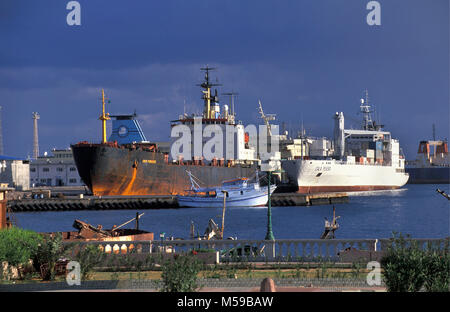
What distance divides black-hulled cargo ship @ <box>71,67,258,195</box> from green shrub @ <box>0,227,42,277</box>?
60.0m

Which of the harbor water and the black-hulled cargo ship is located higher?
the black-hulled cargo ship

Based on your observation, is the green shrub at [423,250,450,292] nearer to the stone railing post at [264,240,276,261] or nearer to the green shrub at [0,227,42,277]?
the stone railing post at [264,240,276,261]

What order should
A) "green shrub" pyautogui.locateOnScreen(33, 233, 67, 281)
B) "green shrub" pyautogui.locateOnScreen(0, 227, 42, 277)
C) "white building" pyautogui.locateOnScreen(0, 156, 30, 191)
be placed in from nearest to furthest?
"green shrub" pyautogui.locateOnScreen(0, 227, 42, 277) → "green shrub" pyautogui.locateOnScreen(33, 233, 67, 281) → "white building" pyautogui.locateOnScreen(0, 156, 30, 191)

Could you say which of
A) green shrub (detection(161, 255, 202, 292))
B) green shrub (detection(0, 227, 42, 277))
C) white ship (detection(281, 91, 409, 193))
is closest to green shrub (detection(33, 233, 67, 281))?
green shrub (detection(0, 227, 42, 277))

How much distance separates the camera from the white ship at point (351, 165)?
114 metres

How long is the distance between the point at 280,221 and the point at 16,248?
1911 inches

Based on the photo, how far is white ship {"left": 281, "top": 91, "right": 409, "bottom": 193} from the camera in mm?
114438

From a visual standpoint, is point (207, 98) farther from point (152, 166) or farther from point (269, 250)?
point (269, 250)

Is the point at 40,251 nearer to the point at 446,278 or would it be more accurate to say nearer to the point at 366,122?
the point at 446,278

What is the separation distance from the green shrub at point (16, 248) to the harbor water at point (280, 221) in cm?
3010

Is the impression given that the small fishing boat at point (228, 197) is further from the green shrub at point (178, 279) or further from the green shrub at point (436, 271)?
the green shrub at point (178, 279)

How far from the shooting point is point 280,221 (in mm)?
67625

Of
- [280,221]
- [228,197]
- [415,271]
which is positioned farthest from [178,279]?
[228,197]

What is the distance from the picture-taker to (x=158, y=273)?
2125cm
